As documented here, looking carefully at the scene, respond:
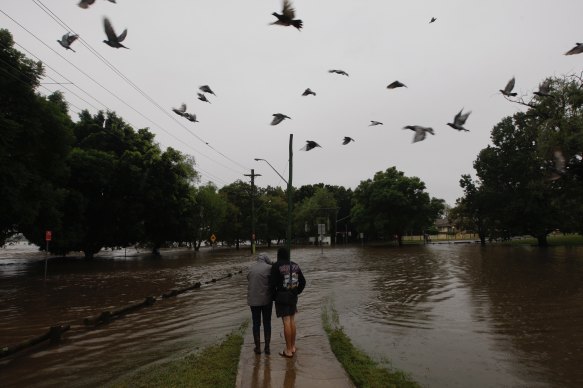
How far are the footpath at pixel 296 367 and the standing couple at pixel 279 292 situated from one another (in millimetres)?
253

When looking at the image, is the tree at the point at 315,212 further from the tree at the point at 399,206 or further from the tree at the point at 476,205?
the tree at the point at 476,205

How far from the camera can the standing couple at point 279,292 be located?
6496 millimetres

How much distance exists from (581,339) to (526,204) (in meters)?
47.4

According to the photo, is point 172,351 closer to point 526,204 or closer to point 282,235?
point 526,204

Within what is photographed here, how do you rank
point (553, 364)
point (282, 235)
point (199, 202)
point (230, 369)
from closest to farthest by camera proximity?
point (230, 369), point (553, 364), point (199, 202), point (282, 235)

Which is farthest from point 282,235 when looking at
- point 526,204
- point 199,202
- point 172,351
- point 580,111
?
point 172,351

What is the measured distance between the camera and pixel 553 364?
6.25 m

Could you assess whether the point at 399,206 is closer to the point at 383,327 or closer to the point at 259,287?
the point at 383,327

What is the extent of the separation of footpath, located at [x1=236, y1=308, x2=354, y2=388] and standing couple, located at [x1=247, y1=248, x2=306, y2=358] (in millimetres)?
253

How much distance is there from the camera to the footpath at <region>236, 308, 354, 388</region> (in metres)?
5.18

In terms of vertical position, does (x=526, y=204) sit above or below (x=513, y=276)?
above

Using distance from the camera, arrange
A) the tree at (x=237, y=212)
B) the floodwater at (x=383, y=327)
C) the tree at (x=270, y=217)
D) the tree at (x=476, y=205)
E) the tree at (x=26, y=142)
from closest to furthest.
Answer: the floodwater at (x=383, y=327)
the tree at (x=26, y=142)
the tree at (x=476, y=205)
the tree at (x=237, y=212)
the tree at (x=270, y=217)

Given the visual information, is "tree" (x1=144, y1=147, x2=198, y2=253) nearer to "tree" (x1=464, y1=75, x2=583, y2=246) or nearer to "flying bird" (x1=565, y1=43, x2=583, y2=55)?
"tree" (x1=464, y1=75, x2=583, y2=246)

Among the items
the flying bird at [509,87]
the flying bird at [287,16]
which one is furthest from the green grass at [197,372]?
the flying bird at [509,87]
